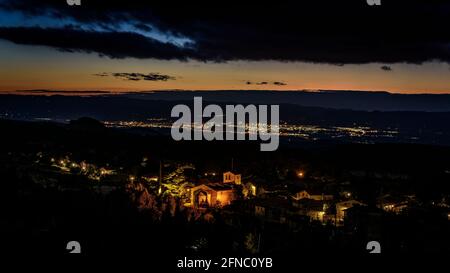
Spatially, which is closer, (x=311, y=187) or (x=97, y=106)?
(x=311, y=187)

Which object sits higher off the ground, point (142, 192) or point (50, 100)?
point (50, 100)

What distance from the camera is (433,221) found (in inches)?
627

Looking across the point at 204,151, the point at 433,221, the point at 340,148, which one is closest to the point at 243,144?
the point at 204,151

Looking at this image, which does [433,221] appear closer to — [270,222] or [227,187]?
[270,222]

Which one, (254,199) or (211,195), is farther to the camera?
(211,195)

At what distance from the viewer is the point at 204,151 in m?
40.5

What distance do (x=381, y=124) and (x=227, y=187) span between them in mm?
102091

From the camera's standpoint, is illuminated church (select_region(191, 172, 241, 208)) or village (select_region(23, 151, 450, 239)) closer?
village (select_region(23, 151, 450, 239))

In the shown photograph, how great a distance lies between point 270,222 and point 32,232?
820cm

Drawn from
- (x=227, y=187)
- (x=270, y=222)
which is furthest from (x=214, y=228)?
(x=227, y=187)

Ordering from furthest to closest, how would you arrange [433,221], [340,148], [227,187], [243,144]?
1. [340,148]
2. [243,144]
3. [227,187]
4. [433,221]

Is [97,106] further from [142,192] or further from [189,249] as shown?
[189,249]

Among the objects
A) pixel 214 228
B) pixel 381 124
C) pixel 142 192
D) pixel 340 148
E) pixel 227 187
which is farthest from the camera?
pixel 381 124

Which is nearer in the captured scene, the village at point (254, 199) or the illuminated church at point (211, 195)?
the village at point (254, 199)
